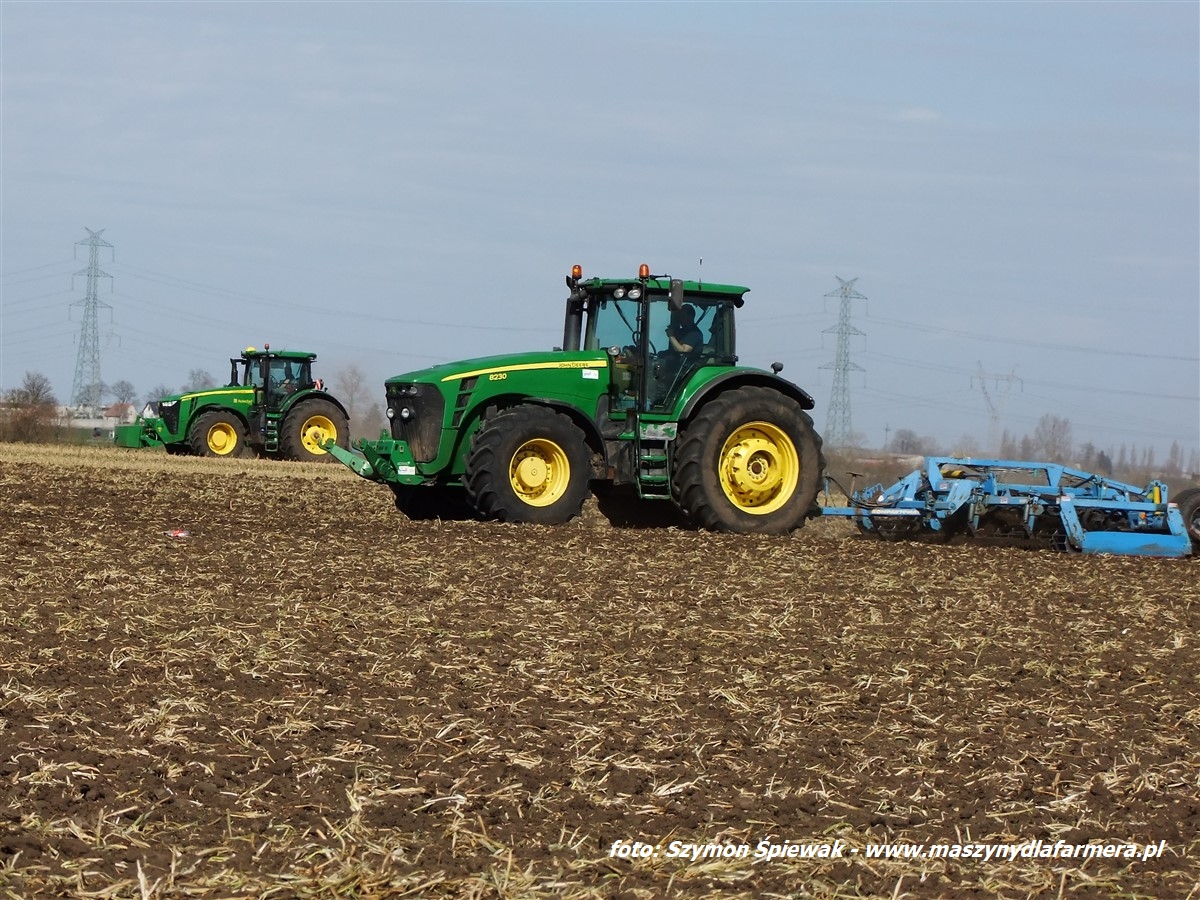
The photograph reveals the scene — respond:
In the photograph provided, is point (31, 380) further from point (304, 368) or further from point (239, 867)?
point (239, 867)

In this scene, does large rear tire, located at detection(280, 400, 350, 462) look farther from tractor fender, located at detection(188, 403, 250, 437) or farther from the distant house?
the distant house

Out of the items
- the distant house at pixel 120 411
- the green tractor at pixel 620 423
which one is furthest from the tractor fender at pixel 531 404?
the distant house at pixel 120 411

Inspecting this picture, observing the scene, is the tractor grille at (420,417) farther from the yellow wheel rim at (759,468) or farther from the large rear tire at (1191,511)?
the large rear tire at (1191,511)

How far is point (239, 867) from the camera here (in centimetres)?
396

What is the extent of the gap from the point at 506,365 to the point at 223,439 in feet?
55.9

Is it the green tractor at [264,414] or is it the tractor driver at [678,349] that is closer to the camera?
the tractor driver at [678,349]

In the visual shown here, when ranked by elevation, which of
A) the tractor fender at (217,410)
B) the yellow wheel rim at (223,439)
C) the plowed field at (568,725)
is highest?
the tractor fender at (217,410)

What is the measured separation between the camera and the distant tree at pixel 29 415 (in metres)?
33.9

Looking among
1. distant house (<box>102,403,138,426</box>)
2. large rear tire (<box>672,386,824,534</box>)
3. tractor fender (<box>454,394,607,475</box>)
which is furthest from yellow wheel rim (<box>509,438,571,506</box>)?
distant house (<box>102,403,138,426</box>)

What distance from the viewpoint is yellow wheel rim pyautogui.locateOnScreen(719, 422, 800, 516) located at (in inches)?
527

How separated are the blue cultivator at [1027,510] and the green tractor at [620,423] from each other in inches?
32.7

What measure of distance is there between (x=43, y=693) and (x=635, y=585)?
4.32m

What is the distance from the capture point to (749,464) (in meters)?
13.5

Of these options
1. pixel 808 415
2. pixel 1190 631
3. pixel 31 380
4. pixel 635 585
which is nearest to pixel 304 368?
pixel 31 380
